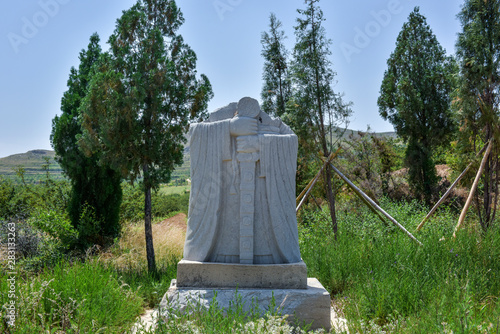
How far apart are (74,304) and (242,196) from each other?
198cm

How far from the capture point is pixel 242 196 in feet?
13.3

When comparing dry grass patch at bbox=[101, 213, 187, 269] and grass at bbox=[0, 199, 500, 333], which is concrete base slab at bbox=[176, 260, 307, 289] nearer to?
grass at bbox=[0, 199, 500, 333]

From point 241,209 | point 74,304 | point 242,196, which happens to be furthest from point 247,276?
point 74,304

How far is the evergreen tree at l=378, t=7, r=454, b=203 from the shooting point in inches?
543

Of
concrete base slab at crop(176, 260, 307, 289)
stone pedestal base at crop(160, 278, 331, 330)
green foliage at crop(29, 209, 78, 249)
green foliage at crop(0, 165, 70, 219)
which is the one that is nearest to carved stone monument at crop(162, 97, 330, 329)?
concrete base slab at crop(176, 260, 307, 289)

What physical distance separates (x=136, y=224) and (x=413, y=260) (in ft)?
26.2

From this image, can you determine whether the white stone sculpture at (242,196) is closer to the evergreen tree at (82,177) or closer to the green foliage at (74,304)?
the green foliage at (74,304)

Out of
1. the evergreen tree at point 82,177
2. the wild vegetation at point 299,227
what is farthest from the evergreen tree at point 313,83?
the evergreen tree at point 82,177

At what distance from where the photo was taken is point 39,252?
7.69 m

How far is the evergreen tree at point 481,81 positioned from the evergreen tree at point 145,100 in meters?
5.25

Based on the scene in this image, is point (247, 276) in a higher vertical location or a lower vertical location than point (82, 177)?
lower

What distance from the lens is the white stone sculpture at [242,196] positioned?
405 centimetres

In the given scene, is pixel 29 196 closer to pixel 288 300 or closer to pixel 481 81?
pixel 288 300

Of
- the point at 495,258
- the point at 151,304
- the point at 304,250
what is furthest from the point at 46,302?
the point at 495,258
